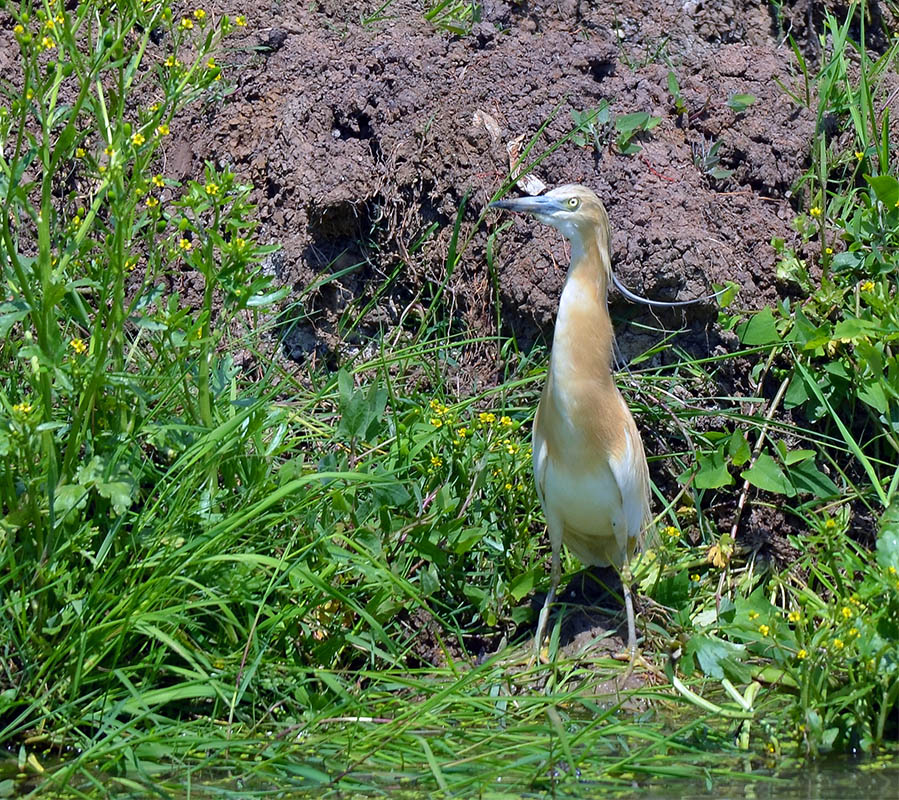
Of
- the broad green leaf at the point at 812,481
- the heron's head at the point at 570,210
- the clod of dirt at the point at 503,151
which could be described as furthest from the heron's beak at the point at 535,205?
the broad green leaf at the point at 812,481

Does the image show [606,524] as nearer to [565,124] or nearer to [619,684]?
[619,684]

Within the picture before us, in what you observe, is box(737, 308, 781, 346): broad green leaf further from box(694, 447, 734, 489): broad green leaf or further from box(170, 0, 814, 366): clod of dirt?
box(694, 447, 734, 489): broad green leaf

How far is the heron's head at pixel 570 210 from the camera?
4.25m

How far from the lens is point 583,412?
168 inches

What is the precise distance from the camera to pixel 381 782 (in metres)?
3.42

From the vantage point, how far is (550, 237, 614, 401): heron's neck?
4273 millimetres

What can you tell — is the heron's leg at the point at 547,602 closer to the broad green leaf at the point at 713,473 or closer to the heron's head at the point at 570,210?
the broad green leaf at the point at 713,473

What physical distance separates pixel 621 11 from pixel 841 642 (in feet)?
12.2

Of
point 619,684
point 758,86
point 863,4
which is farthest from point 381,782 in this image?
point 863,4

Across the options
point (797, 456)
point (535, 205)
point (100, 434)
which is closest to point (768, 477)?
point (797, 456)

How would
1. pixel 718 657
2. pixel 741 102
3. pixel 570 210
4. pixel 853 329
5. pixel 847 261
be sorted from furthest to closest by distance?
pixel 741 102, pixel 847 261, pixel 853 329, pixel 570 210, pixel 718 657

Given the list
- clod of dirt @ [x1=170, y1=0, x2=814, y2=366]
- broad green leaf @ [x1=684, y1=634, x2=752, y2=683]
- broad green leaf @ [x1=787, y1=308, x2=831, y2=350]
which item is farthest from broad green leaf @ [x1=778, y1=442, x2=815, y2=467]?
broad green leaf @ [x1=684, y1=634, x2=752, y2=683]

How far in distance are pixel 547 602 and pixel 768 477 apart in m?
1.06

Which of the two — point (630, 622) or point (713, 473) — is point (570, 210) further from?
point (630, 622)
